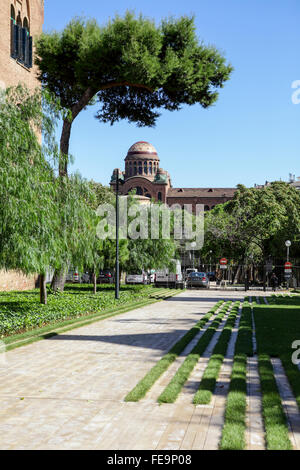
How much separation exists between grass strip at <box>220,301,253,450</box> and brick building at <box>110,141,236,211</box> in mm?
94276

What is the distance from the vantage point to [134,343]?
1140 cm

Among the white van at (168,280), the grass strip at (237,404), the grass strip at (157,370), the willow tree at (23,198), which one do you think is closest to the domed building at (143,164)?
the white van at (168,280)

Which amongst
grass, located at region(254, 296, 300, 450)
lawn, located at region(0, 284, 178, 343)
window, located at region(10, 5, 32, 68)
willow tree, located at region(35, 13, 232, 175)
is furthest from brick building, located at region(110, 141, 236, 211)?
grass, located at region(254, 296, 300, 450)

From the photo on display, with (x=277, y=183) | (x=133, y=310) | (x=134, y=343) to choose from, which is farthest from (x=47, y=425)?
(x=277, y=183)

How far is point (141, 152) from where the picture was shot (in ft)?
398

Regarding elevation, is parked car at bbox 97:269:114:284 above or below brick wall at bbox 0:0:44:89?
below

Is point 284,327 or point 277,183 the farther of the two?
point 277,183

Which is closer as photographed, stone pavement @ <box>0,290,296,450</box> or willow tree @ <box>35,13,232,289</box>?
stone pavement @ <box>0,290,296,450</box>

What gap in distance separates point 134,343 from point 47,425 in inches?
235

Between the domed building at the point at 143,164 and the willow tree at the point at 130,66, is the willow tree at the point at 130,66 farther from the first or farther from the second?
the domed building at the point at 143,164

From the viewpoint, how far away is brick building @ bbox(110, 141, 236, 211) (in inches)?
4215

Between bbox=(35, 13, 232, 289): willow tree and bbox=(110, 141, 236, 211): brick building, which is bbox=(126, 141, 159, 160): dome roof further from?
bbox=(35, 13, 232, 289): willow tree
